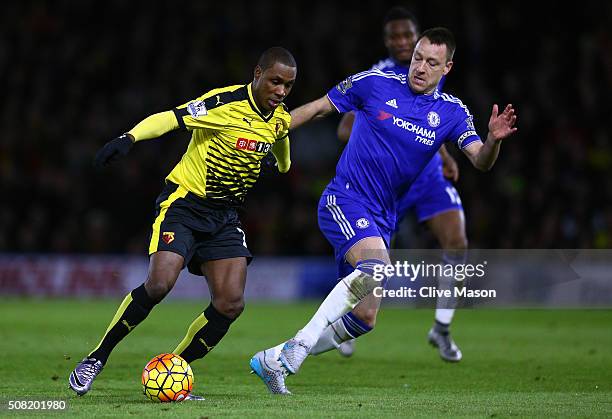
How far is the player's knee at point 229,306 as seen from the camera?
292 inches

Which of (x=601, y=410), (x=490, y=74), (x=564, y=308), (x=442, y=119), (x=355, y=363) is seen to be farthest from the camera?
(x=490, y=74)

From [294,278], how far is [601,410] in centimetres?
1295

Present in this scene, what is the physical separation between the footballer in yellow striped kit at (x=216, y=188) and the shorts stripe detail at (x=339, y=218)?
605mm

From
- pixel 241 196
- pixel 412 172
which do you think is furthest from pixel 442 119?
pixel 241 196

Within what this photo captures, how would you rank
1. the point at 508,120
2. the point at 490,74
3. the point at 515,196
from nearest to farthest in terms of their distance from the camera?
the point at 508,120, the point at 515,196, the point at 490,74

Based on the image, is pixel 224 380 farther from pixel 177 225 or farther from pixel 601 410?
pixel 601 410

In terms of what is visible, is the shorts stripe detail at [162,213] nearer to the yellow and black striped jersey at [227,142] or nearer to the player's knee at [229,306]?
the yellow and black striped jersey at [227,142]

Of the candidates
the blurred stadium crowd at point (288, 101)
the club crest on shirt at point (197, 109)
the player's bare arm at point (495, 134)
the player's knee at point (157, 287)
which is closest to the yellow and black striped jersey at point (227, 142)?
the club crest on shirt at point (197, 109)

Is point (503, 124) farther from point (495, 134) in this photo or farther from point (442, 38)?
point (442, 38)

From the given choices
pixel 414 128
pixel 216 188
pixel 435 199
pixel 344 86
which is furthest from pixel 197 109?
pixel 435 199

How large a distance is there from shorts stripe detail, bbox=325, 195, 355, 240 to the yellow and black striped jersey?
2.08ft

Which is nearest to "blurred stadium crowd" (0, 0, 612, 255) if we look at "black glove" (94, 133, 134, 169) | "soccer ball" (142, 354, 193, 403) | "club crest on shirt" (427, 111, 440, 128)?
"club crest on shirt" (427, 111, 440, 128)

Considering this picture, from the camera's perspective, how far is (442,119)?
7793mm

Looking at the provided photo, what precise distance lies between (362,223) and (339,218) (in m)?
0.19
